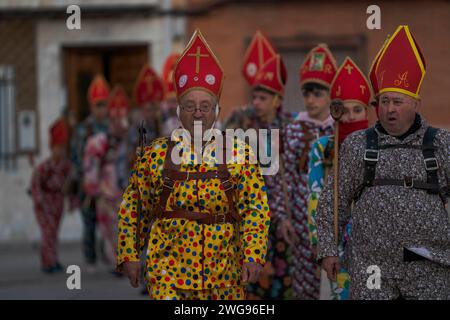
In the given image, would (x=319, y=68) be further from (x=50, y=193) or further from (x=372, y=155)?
(x=50, y=193)

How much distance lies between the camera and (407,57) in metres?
6.80

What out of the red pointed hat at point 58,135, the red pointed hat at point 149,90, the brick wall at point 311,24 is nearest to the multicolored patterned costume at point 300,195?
the red pointed hat at point 149,90

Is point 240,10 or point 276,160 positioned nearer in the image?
point 276,160

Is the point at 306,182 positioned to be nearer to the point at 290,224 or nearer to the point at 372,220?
the point at 290,224

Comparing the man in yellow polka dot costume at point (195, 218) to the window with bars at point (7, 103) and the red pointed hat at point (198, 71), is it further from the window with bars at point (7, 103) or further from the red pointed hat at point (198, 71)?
the window with bars at point (7, 103)

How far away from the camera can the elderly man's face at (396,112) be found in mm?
6527

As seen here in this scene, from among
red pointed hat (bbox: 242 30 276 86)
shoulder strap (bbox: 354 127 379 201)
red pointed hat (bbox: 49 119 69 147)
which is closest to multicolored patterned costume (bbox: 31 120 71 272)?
red pointed hat (bbox: 49 119 69 147)

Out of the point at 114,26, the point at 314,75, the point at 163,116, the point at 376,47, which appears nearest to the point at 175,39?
the point at 114,26

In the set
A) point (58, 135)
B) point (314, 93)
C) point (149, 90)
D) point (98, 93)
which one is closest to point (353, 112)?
point (314, 93)

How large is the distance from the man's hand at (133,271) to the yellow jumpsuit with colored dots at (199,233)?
30 mm

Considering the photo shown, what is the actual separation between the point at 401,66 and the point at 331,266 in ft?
3.73

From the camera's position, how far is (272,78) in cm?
996
